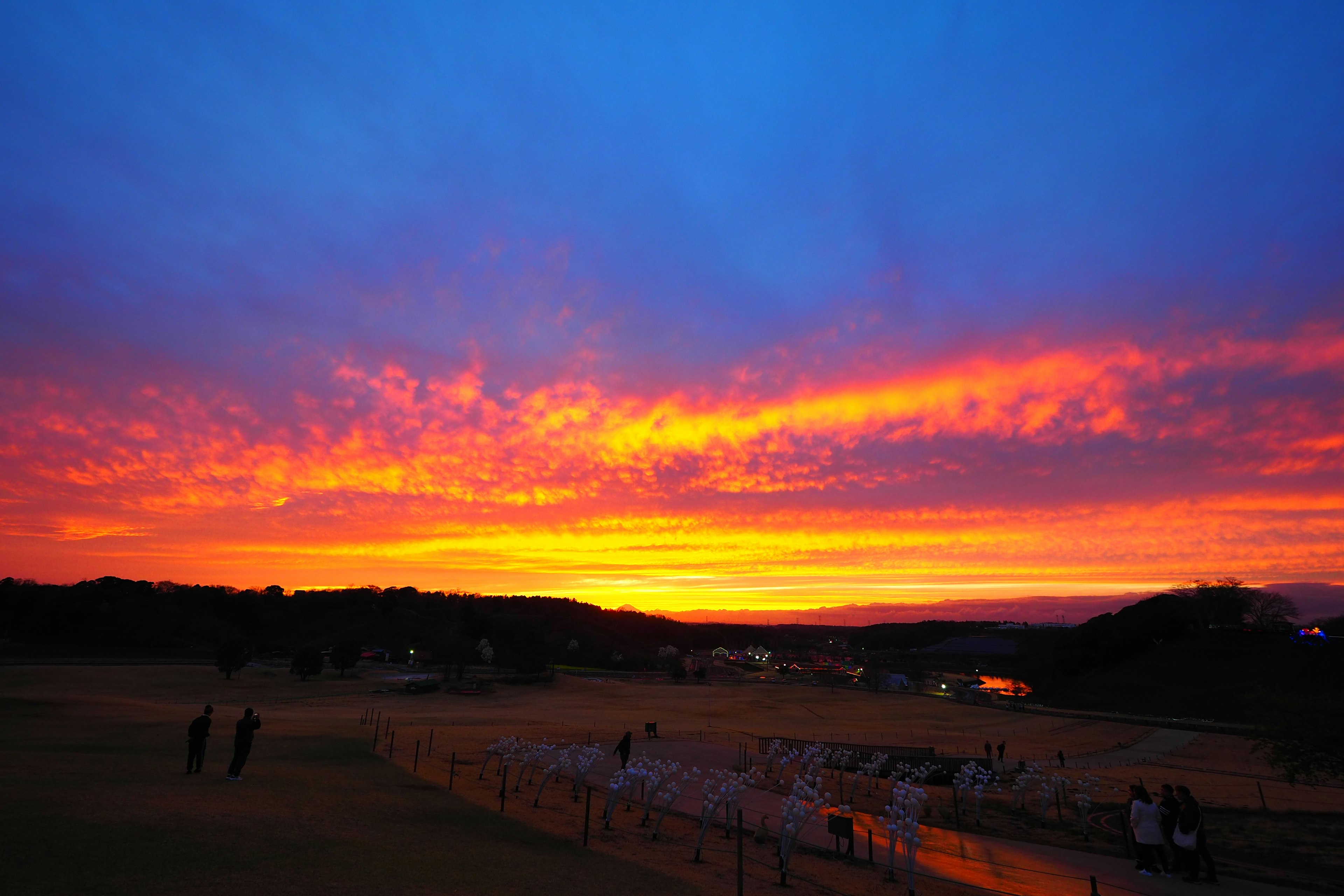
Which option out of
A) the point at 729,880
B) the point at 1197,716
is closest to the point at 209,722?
the point at 729,880

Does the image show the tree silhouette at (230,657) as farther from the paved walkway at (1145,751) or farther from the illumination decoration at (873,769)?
the paved walkway at (1145,751)

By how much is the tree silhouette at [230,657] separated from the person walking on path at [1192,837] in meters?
88.2

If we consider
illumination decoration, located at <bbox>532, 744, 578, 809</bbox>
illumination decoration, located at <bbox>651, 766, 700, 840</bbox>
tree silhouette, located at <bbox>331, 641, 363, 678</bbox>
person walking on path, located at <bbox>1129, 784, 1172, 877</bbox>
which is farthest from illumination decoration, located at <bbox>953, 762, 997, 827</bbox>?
tree silhouette, located at <bbox>331, 641, 363, 678</bbox>

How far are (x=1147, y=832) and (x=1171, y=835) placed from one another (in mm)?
479

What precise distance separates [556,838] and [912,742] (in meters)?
42.8

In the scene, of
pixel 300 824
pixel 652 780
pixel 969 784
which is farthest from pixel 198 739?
pixel 969 784

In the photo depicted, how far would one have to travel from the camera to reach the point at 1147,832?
1499cm

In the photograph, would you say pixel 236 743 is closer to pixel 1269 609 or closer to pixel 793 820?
pixel 793 820

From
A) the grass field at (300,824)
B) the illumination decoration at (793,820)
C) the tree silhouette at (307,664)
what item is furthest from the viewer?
the tree silhouette at (307,664)

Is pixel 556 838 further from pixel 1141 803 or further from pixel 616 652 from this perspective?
pixel 616 652

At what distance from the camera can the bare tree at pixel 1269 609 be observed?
458 ft

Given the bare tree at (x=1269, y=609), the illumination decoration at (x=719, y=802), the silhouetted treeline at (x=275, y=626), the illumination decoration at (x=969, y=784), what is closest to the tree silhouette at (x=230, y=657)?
the silhouetted treeline at (x=275, y=626)

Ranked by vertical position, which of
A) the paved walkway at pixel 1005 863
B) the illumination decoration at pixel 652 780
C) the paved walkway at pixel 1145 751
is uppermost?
the illumination decoration at pixel 652 780

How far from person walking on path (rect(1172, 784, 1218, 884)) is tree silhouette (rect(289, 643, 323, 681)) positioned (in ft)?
287
